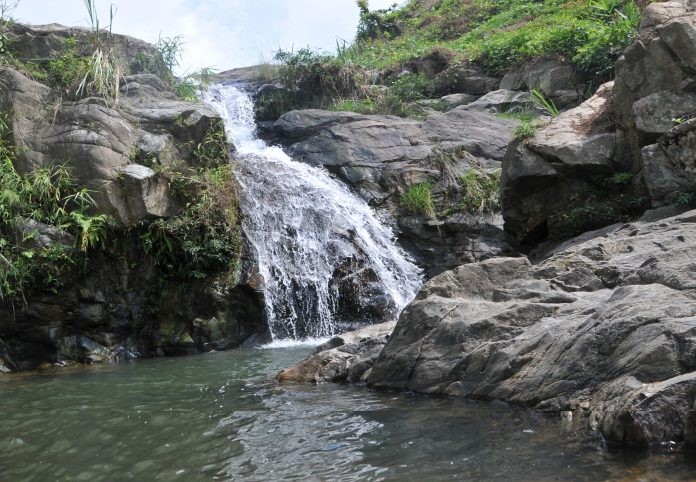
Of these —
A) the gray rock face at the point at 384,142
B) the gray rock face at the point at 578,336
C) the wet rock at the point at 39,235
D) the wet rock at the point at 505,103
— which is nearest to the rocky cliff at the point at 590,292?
the gray rock face at the point at 578,336

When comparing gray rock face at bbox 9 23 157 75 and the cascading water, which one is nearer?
the cascading water

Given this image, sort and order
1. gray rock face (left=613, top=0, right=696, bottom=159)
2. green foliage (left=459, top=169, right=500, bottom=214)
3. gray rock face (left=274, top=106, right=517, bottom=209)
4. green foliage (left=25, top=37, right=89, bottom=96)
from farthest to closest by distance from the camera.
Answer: gray rock face (left=274, top=106, right=517, bottom=209) < green foliage (left=459, top=169, right=500, bottom=214) < green foliage (left=25, top=37, right=89, bottom=96) < gray rock face (left=613, top=0, right=696, bottom=159)

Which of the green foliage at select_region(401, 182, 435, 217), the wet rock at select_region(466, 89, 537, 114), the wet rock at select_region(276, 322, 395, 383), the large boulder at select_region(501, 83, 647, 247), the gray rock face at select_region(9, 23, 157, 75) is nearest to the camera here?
the wet rock at select_region(276, 322, 395, 383)

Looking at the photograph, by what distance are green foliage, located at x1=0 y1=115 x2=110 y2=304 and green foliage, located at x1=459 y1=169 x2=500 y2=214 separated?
6.87m

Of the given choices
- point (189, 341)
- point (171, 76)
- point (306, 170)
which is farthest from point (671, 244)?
point (171, 76)

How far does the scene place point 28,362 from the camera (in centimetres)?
1006

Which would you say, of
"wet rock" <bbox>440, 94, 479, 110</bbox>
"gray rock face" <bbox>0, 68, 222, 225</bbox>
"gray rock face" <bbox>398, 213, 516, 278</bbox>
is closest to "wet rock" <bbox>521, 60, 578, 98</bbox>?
"wet rock" <bbox>440, 94, 479, 110</bbox>

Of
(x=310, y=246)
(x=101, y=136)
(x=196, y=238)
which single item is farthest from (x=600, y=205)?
(x=101, y=136)

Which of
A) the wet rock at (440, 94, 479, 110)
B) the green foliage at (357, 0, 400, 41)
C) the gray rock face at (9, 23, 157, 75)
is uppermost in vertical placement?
the green foliage at (357, 0, 400, 41)

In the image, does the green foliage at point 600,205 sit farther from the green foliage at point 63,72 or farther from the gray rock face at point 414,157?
the green foliage at point 63,72

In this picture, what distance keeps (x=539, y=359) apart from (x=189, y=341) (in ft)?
24.2

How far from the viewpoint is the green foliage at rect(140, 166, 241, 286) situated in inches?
434

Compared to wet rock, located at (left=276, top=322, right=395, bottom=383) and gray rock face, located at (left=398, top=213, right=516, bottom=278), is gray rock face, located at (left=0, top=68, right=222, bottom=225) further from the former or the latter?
wet rock, located at (left=276, top=322, right=395, bottom=383)

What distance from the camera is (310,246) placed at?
470 inches
